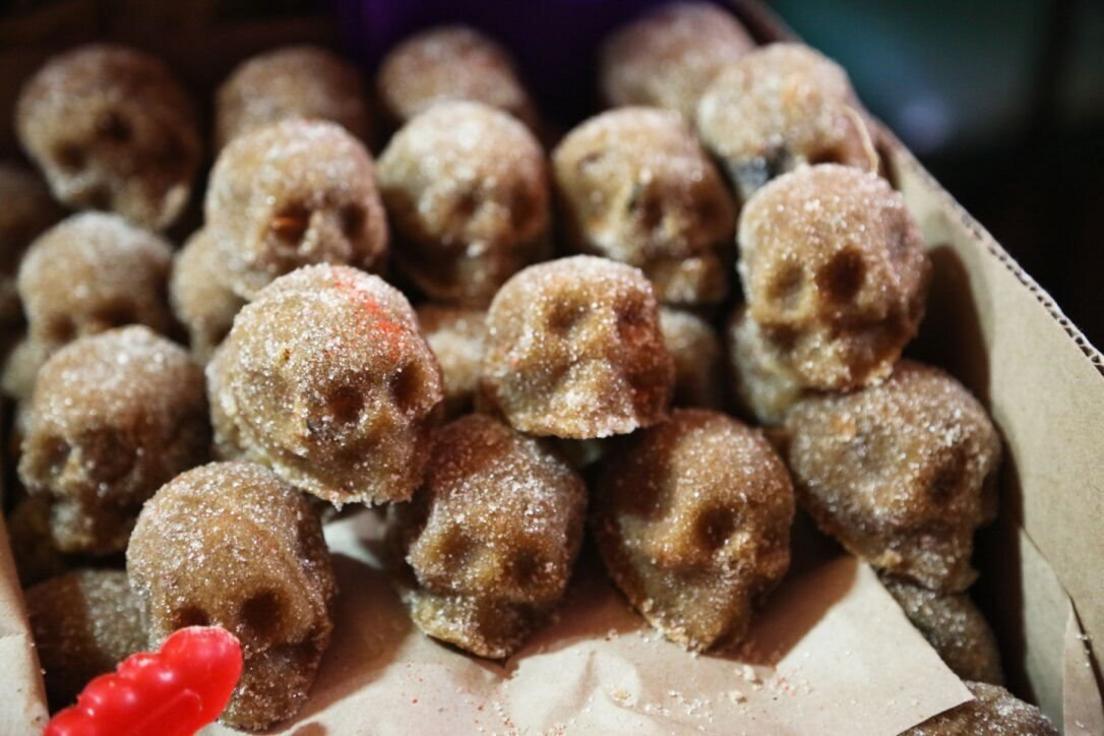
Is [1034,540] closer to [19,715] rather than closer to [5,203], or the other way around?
[19,715]

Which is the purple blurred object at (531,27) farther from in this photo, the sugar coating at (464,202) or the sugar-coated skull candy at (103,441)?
the sugar-coated skull candy at (103,441)

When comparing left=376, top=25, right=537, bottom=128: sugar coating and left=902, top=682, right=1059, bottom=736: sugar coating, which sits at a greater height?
left=376, top=25, right=537, bottom=128: sugar coating

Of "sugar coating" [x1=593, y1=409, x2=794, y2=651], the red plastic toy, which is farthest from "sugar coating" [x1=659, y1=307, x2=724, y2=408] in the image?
the red plastic toy

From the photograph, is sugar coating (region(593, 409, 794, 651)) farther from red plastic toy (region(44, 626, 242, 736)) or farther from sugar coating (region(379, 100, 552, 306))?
red plastic toy (region(44, 626, 242, 736))

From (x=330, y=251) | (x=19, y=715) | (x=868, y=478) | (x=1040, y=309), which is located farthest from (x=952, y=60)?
(x=19, y=715)

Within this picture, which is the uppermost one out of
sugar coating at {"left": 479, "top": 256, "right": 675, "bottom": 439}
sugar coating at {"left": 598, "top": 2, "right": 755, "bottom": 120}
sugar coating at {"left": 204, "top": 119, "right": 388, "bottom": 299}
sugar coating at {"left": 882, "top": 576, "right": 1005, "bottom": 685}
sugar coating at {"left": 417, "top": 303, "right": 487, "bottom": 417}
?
sugar coating at {"left": 598, "top": 2, "right": 755, "bottom": 120}

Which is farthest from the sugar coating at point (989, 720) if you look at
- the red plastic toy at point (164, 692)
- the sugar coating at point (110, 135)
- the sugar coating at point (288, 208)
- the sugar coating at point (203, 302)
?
the sugar coating at point (110, 135)
